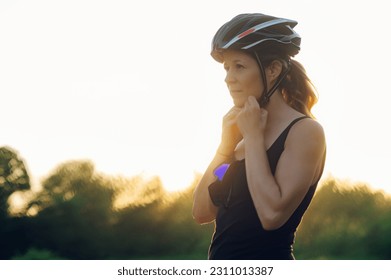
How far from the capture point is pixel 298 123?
2.75 meters

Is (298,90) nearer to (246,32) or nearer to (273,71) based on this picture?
(273,71)

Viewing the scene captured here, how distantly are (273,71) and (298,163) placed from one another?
541mm

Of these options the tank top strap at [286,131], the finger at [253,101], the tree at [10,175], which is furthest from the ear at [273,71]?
the tree at [10,175]

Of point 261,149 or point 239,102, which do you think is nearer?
point 261,149

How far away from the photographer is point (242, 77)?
2.88m

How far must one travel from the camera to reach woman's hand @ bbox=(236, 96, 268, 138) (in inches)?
112

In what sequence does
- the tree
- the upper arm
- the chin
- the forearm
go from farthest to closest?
the tree
the forearm
the chin
the upper arm

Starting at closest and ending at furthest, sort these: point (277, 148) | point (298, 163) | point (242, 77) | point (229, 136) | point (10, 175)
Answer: point (298, 163) → point (277, 148) → point (242, 77) → point (229, 136) → point (10, 175)

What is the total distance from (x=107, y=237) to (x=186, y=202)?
350cm

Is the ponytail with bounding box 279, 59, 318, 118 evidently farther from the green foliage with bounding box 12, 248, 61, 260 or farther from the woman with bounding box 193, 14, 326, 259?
the green foliage with bounding box 12, 248, 61, 260

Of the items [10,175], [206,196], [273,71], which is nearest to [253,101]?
[273,71]

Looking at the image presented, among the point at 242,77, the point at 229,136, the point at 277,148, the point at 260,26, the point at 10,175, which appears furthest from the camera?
the point at 10,175

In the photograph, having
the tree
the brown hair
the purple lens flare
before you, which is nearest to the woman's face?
the brown hair

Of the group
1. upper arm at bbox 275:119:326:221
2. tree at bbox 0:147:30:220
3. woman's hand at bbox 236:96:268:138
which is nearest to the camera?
upper arm at bbox 275:119:326:221
